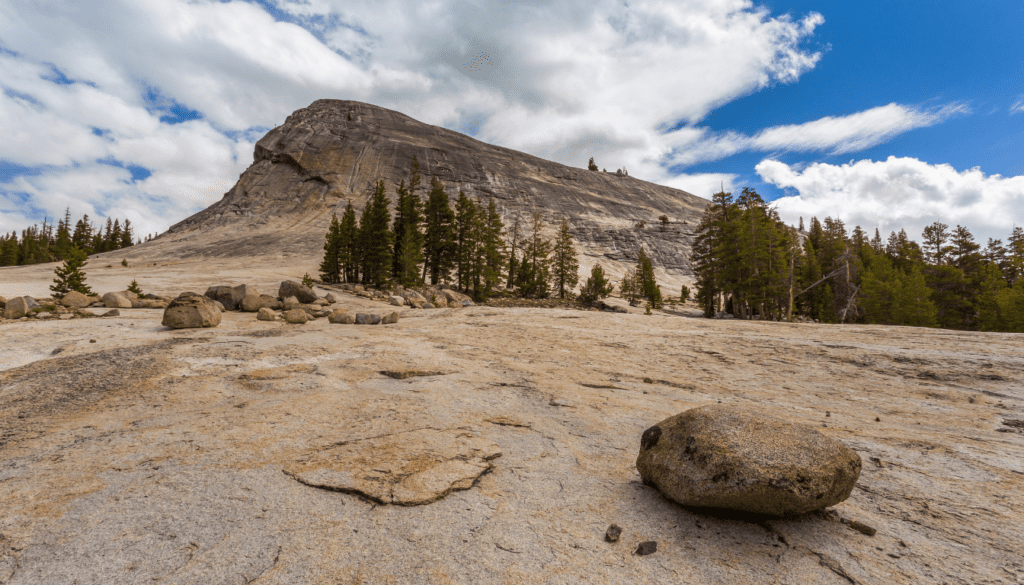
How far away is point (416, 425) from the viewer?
A: 4.86m

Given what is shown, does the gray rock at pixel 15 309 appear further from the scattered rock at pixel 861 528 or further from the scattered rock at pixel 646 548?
the scattered rock at pixel 861 528

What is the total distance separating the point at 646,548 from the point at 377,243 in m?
37.5

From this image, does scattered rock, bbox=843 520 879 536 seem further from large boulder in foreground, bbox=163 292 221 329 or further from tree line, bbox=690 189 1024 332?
tree line, bbox=690 189 1024 332

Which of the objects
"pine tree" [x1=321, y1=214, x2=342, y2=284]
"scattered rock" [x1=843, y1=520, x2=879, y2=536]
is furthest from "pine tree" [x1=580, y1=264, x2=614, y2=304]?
"scattered rock" [x1=843, y1=520, x2=879, y2=536]

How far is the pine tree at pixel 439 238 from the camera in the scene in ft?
132

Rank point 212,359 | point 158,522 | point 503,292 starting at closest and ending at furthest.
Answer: point 158,522 → point 212,359 → point 503,292

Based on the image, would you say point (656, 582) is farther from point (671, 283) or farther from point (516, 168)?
point (516, 168)

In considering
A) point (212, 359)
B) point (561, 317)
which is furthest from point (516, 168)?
point (212, 359)

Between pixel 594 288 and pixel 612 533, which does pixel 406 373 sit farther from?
pixel 594 288

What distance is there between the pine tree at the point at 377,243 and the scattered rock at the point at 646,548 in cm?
3402

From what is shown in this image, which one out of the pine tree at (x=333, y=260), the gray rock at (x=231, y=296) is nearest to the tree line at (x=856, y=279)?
the gray rock at (x=231, y=296)

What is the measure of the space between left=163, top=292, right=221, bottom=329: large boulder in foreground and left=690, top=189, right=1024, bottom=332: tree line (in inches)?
1294

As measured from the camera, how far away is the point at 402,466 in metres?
3.79

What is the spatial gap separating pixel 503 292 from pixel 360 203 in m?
45.9
